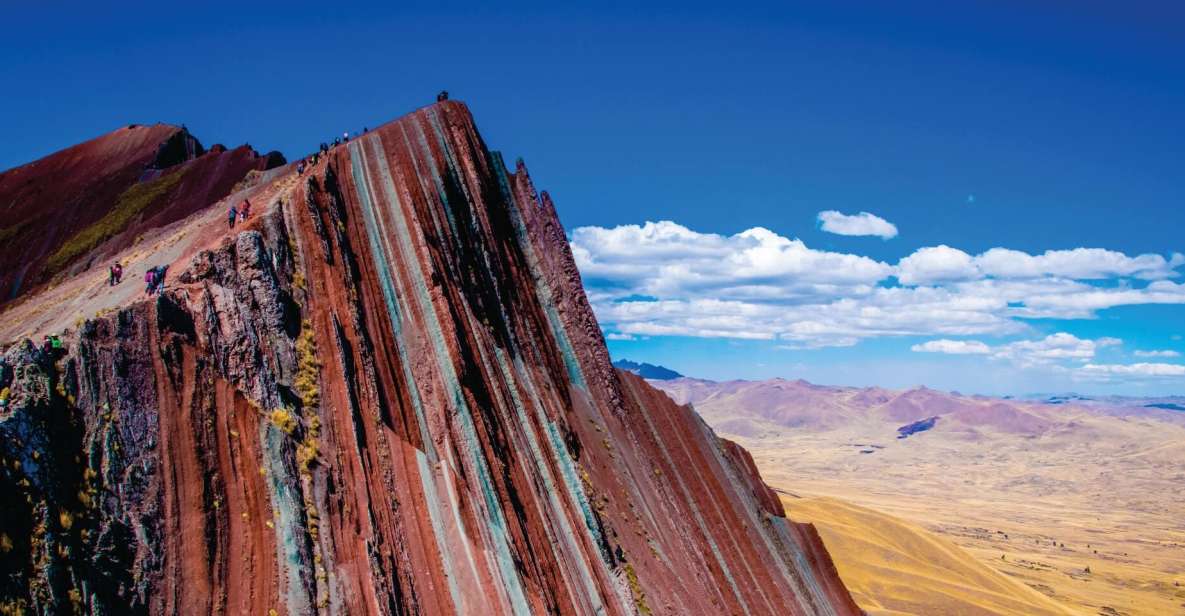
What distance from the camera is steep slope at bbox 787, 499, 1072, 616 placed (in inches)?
3056

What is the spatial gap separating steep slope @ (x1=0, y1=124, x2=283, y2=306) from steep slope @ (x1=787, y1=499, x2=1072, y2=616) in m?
64.0

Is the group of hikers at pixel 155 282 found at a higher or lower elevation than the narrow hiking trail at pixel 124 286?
lower

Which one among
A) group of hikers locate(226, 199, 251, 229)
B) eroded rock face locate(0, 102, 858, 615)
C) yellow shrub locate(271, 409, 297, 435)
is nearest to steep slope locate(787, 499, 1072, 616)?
eroded rock face locate(0, 102, 858, 615)

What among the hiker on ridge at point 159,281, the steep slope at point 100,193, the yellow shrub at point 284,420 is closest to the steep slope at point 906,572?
the steep slope at point 100,193

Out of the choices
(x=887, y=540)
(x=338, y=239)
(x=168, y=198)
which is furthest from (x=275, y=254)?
(x=887, y=540)

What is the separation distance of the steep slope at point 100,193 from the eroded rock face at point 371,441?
17.3 meters

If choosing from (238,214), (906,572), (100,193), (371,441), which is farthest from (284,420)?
(906,572)

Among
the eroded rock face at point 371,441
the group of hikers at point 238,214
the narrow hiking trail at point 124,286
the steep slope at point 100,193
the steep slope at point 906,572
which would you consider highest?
the steep slope at point 100,193

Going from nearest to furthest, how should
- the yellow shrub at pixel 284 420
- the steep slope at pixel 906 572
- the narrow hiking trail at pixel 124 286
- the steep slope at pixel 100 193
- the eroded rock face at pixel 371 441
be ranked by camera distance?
the eroded rock face at pixel 371 441
the yellow shrub at pixel 284 420
the narrow hiking trail at pixel 124 286
the steep slope at pixel 100 193
the steep slope at pixel 906 572

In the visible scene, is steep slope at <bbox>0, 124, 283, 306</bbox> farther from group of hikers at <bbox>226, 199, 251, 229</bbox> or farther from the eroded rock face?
the eroded rock face

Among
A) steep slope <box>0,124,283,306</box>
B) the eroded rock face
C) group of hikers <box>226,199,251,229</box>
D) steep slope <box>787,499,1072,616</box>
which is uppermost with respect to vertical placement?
steep slope <box>0,124,283,306</box>

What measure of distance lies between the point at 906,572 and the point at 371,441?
84.1 metres

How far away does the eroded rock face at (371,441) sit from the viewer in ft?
44.9

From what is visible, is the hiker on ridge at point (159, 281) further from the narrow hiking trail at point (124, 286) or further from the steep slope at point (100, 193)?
the steep slope at point (100, 193)
